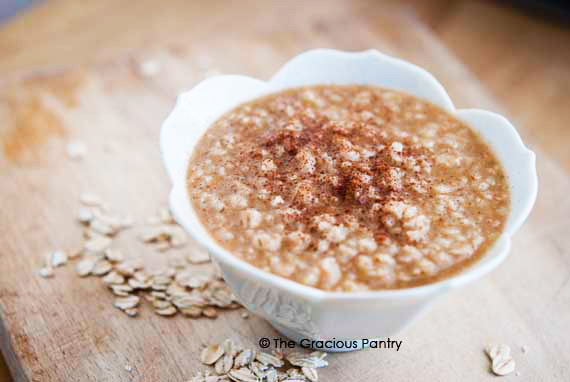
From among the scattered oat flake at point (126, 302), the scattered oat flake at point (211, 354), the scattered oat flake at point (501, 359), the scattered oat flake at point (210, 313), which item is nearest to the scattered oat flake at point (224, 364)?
the scattered oat flake at point (211, 354)

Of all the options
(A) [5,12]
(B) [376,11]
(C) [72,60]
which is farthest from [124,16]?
Answer: (B) [376,11]

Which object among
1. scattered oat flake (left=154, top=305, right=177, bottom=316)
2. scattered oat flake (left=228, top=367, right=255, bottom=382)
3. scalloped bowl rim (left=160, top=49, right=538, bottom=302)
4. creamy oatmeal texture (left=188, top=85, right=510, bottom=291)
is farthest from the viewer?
scattered oat flake (left=154, top=305, right=177, bottom=316)

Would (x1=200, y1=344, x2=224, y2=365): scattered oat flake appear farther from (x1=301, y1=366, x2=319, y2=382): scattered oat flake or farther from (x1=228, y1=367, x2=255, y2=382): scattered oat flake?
(x1=301, y1=366, x2=319, y2=382): scattered oat flake

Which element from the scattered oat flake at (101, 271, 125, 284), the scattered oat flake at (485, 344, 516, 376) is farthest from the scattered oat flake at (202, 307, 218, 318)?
the scattered oat flake at (485, 344, 516, 376)


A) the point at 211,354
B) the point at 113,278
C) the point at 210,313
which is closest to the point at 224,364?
the point at 211,354

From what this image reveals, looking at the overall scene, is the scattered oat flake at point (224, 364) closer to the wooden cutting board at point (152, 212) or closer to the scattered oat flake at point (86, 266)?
the wooden cutting board at point (152, 212)

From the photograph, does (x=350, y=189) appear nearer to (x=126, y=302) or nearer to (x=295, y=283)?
(x=295, y=283)
